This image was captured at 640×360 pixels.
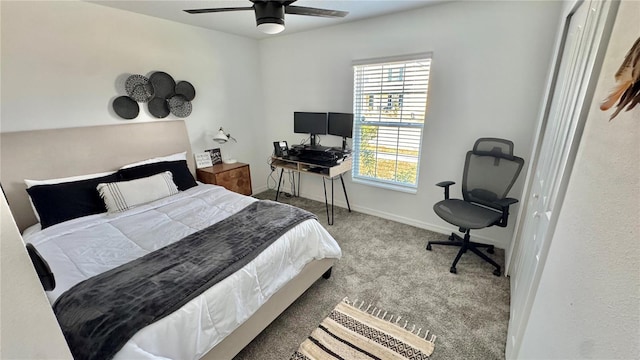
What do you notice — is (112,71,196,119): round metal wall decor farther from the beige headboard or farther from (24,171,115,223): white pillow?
(24,171,115,223): white pillow

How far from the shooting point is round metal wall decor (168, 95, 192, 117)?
3.19 metres

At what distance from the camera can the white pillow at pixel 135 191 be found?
235 cm

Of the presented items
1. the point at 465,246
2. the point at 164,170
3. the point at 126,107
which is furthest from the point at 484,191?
the point at 126,107

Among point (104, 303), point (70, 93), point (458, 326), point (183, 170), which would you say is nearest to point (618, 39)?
point (458, 326)

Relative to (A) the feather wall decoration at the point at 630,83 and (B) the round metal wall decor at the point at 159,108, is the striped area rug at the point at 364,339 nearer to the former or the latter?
(A) the feather wall decoration at the point at 630,83

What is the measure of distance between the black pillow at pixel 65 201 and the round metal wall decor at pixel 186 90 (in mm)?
1398

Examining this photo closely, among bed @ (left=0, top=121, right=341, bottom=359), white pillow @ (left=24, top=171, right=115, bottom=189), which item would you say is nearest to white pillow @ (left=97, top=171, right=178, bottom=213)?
bed @ (left=0, top=121, right=341, bottom=359)

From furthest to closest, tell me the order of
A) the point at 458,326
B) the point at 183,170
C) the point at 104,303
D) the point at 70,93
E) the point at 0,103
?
the point at 183,170, the point at 70,93, the point at 0,103, the point at 458,326, the point at 104,303

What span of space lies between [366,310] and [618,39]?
6.33 feet

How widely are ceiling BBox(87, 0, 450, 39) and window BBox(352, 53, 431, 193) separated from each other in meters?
0.48

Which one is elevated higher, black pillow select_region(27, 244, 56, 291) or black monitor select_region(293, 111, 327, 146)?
black monitor select_region(293, 111, 327, 146)

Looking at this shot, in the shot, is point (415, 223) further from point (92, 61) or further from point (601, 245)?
point (92, 61)

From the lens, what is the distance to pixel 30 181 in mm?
2248

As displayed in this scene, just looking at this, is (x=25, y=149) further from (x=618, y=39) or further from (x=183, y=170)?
(x=618, y=39)
